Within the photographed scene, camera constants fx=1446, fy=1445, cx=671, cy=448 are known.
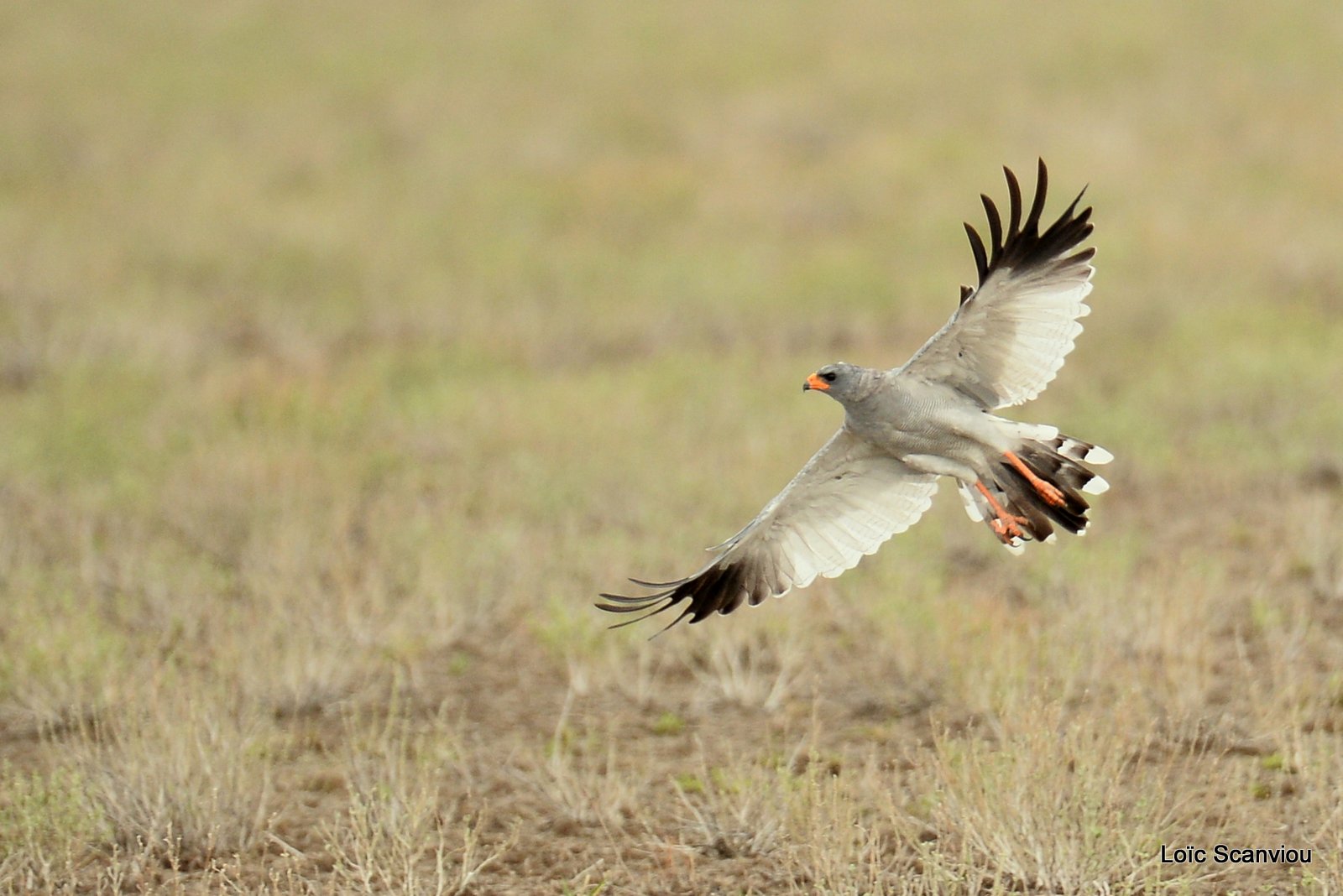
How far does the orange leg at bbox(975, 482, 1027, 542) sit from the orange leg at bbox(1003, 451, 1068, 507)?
0.16 m

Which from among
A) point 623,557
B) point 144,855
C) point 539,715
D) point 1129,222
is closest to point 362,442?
point 623,557

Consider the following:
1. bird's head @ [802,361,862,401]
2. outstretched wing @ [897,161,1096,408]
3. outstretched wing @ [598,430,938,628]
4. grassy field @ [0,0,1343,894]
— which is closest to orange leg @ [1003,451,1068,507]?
outstretched wing @ [897,161,1096,408]

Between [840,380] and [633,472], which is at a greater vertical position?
[633,472]

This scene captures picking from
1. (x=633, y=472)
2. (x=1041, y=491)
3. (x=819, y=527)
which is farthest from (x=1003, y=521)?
(x=633, y=472)

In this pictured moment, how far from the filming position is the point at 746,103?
2142cm

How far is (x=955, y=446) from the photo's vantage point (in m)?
5.85

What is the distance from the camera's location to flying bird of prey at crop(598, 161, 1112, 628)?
5449 mm

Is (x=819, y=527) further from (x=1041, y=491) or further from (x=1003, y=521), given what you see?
(x=1041, y=491)

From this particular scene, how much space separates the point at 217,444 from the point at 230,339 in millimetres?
3884

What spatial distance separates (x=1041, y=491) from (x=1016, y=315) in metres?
0.69

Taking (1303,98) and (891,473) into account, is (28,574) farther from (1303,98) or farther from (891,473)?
(1303,98)

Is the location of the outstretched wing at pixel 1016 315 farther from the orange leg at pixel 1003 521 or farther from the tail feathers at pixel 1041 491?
the orange leg at pixel 1003 521

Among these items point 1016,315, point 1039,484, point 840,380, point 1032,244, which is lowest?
point 1039,484

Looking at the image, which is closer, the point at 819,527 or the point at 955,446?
the point at 955,446
